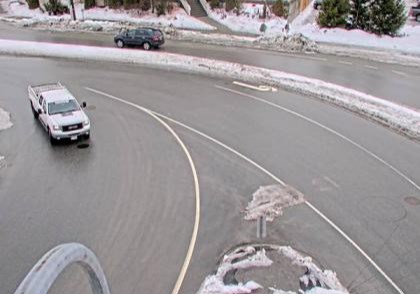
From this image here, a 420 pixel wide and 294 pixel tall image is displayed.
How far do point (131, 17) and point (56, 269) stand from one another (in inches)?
1970

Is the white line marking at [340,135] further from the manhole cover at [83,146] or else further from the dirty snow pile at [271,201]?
the manhole cover at [83,146]

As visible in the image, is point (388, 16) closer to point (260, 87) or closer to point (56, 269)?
point (260, 87)

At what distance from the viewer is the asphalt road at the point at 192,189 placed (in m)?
13.0

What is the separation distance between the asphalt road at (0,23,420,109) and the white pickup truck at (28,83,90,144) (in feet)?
51.0

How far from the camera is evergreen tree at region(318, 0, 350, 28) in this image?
43125mm

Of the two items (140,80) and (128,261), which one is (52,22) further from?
(128,261)

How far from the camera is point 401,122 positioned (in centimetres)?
2227

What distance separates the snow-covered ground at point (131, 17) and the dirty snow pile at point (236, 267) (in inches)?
1435

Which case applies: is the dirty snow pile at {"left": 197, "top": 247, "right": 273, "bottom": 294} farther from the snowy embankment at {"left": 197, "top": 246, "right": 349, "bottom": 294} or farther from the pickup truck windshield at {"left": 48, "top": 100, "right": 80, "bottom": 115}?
the pickup truck windshield at {"left": 48, "top": 100, "right": 80, "bottom": 115}

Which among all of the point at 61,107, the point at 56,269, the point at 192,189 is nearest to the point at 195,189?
the point at 192,189

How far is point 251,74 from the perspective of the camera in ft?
97.8

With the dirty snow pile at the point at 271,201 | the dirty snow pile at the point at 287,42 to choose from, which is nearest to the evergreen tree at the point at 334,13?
the dirty snow pile at the point at 287,42

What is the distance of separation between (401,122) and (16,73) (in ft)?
75.9

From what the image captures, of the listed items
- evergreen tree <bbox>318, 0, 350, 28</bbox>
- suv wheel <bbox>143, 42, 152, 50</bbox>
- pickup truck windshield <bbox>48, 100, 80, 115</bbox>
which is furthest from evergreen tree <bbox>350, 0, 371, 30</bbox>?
pickup truck windshield <bbox>48, 100, 80, 115</bbox>
